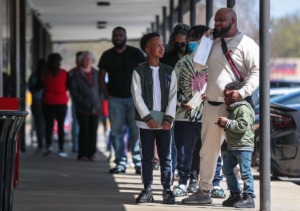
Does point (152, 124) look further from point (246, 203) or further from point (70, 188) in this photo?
point (70, 188)

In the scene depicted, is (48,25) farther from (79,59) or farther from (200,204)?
(200,204)

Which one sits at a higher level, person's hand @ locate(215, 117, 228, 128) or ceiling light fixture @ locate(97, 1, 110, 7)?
ceiling light fixture @ locate(97, 1, 110, 7)

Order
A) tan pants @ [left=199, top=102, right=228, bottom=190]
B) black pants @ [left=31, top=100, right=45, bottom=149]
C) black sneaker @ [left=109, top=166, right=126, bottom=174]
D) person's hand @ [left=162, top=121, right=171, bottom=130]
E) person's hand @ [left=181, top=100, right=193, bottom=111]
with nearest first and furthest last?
tan pants @ [left=199, top=102, right=228, bottom=190] → person's hand @ [left=162, top=121, right=171, bottom=130] → person's hand @ [left=181, top=100, right=193, bottom=111] → black sneaker @ [left=109, top=166, right=126, bottom=174] → black pants @ [left=31, top=100, right=45, bottom=149]

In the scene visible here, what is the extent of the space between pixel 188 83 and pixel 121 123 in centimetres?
351

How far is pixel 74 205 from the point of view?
10633 millimetres

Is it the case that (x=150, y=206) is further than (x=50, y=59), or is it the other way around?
(x=50, y=59)

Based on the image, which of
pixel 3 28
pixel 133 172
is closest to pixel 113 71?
pixel 133 172

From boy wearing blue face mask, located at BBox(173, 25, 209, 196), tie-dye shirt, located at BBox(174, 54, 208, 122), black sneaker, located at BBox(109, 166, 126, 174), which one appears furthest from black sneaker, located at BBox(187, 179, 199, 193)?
black sneaker, located at BBox(109, 166, 126, 174)

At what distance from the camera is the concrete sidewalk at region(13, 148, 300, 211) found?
34.7ft

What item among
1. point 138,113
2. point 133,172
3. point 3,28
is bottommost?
point 133,172

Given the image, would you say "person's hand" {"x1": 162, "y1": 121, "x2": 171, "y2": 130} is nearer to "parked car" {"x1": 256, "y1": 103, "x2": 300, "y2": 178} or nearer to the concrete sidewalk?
the concrete sidewalk

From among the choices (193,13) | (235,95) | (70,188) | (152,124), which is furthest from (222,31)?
(193,13)

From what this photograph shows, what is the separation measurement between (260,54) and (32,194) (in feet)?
11.4

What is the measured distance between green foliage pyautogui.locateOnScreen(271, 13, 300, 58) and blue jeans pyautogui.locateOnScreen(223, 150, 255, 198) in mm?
45253
